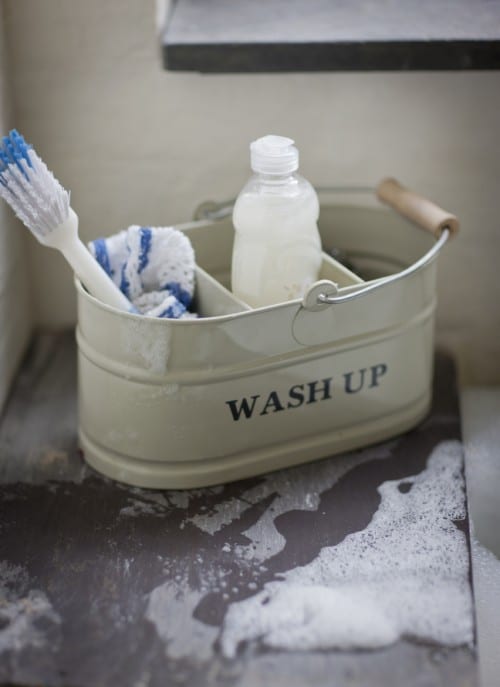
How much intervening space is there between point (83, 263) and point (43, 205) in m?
0.07

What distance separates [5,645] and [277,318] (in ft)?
1.21

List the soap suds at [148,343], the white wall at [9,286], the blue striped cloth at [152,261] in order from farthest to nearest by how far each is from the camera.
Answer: the white wall at [9,286], the blue striped cloth at [152,261], the soap suds at [148,343]

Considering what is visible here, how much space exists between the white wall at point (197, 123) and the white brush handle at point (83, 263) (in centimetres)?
28

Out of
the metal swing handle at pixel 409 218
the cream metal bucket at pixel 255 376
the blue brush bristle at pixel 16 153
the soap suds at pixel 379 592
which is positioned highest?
the blue brush bristle at pixel 16 153

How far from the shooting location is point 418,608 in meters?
0.79

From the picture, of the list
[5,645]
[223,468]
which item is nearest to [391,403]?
[223,468]

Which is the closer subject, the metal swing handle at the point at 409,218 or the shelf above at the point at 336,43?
the metal swing handle at the point at 409,218

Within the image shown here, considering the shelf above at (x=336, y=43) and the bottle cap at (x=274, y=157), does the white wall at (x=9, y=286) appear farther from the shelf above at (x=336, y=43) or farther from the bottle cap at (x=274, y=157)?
the bottle cap at (x=274, y=157)

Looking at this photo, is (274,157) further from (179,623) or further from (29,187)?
(179,623)

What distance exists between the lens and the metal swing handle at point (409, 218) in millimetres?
858

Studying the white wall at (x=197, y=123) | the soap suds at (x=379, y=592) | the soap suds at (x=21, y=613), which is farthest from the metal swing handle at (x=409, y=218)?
the soap suds at (x=21, y=613)

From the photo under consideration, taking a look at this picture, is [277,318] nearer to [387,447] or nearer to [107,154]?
[387,447]

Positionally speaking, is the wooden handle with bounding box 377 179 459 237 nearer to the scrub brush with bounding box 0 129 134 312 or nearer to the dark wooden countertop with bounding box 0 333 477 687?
the dark wooden countertop with bounding box 0 333 477 687

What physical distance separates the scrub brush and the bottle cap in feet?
0.61
